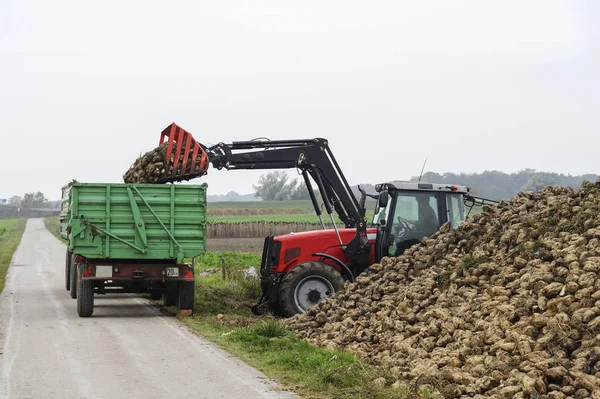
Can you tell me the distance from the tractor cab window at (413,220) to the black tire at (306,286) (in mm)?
1357

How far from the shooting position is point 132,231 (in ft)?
57.2

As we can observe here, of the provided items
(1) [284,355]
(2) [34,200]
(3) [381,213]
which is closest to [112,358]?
(1) [284,355]

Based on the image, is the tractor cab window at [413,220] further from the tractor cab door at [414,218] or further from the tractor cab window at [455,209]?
the tractor cab window at [455,209]

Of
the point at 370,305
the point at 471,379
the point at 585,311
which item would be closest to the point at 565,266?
the point at 585,311

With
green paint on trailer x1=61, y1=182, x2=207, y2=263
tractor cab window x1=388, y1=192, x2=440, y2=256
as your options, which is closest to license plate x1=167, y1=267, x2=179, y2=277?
green paint on trailer x1=61, y1=182, x2=207, y2=263

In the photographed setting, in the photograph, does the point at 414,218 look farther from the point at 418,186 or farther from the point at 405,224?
the point at 418,186

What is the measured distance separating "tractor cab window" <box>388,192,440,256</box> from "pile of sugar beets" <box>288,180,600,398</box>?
3.65 feet

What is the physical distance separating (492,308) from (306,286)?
575 centimetres

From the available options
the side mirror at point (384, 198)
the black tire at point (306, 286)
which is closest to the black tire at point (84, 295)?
the black tire at point (306, 286)

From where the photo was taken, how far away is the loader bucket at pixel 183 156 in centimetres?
1803

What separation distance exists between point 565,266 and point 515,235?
206 cm

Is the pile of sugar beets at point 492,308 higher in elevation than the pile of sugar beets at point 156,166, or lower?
lower

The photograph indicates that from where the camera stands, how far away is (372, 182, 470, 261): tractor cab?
56.8 ft

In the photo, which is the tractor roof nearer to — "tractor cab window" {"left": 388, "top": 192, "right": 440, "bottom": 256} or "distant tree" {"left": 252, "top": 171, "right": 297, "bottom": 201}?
"tractor cab window" {"left": 388, "top": 192, "right": 440, "bottom": 256}
